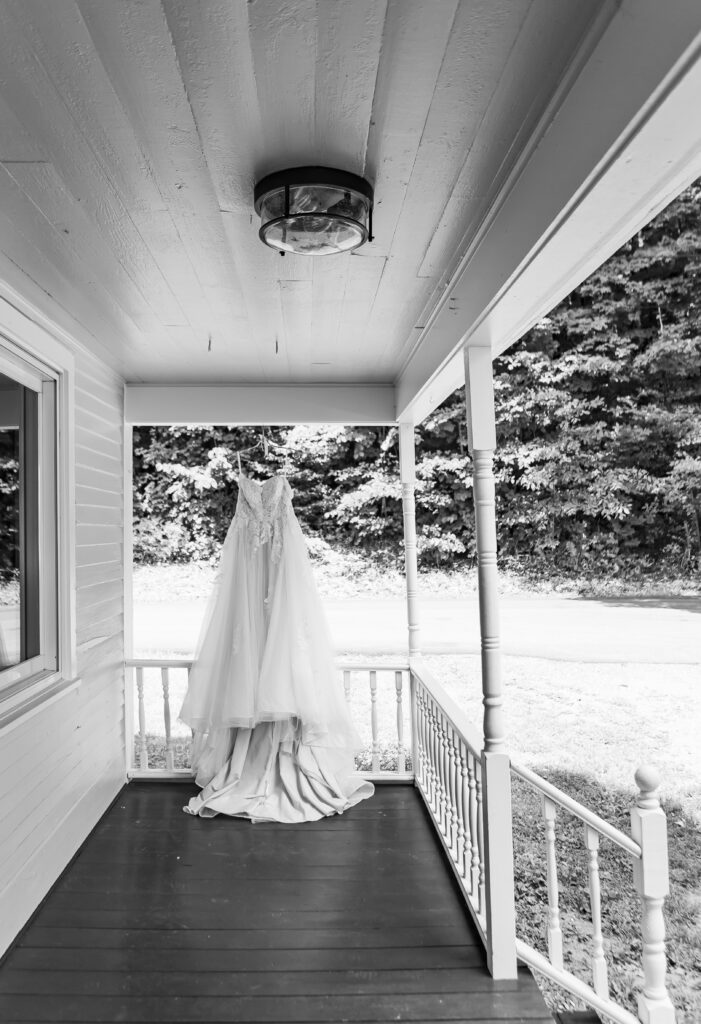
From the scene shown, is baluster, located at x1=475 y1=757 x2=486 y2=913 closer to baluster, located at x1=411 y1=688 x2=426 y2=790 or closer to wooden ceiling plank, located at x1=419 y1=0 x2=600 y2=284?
baluster, located at x1=411 y1=688 x2=426 y2=790

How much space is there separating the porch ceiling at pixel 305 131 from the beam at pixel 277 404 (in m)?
1.58

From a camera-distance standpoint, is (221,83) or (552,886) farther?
(552,886)

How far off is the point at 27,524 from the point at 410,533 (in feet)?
7.50

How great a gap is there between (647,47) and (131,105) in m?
1.03

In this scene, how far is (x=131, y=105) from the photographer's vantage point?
5.12 feet

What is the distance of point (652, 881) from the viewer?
2404mm

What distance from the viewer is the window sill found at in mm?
2598

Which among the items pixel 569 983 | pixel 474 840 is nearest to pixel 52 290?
pixel 474 840

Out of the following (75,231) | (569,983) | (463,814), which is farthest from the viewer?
(463,814)

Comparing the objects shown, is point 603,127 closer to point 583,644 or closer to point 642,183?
point 642,183

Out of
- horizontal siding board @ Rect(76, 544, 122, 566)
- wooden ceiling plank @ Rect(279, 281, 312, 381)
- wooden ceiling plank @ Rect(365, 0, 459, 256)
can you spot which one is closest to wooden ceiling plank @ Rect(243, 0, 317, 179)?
wooden ceiling plank @ Rect(365, 0, 459, 256)

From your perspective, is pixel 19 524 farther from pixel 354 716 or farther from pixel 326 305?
pixel 354 716

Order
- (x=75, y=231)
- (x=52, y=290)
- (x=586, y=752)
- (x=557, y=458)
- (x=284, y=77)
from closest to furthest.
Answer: (x=284, y=77) < (x=75, y=231) < (x=52, y=290) < (x=586, y=752) < (x=557, y=458)

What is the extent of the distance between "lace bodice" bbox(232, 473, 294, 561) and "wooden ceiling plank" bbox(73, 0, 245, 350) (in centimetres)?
178
